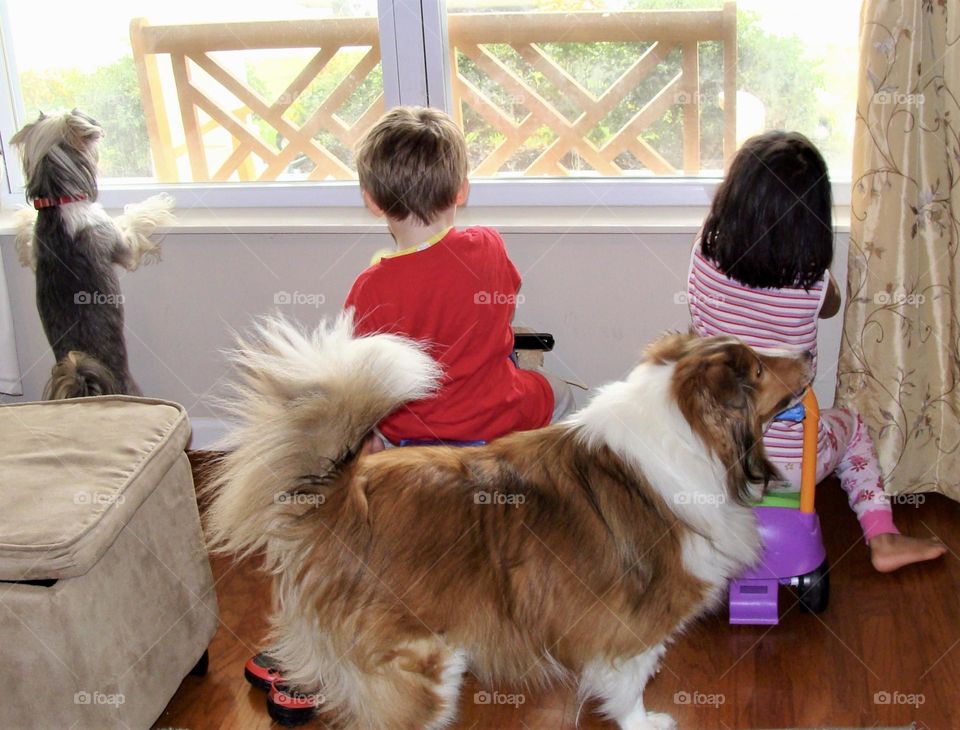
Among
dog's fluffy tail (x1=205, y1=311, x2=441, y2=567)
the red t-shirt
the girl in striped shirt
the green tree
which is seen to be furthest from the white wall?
dog's fluffy tail (x1=205, y1=311, x2=441, y2=567)

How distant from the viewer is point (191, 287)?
3.01m

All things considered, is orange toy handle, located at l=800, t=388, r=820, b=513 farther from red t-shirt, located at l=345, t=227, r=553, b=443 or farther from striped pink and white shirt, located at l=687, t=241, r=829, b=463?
red t-shirt, located at l=345, t=227, r=553, b=443

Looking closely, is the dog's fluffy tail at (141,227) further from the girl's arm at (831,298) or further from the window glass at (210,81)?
the girl's arm at (831,298)

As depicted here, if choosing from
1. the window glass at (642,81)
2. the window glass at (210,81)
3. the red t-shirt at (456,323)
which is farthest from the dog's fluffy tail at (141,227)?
the red t-shirt at (456,323)

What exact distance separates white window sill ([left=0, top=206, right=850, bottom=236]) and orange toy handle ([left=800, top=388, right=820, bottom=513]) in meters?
0.83

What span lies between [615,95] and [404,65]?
640mm

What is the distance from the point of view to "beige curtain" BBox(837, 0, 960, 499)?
2.21 meters

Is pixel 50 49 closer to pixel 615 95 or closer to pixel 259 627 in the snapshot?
→ pixel 615 95

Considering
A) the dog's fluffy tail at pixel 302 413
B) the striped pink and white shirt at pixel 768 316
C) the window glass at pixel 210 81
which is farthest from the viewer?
the window glass at pixel 210 81

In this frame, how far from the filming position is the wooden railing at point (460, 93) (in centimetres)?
276

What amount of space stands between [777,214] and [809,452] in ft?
1.70

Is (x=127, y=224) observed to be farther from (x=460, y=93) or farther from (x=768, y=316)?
(x=768, y=316)

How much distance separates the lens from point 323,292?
2936mm

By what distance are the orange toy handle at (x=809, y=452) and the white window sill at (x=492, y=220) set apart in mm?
830
